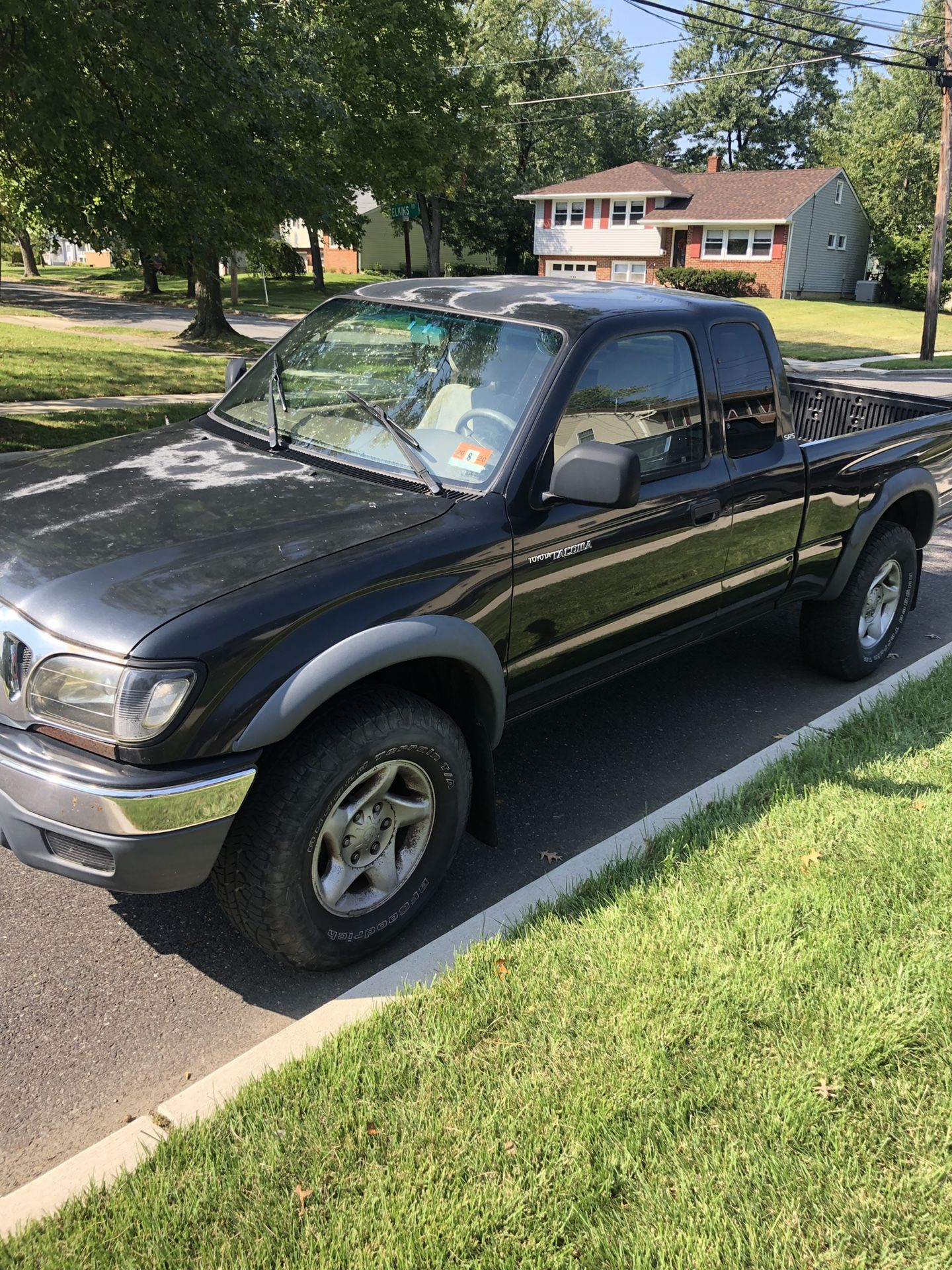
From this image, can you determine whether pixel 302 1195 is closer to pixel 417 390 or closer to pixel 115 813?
pixel 115 813

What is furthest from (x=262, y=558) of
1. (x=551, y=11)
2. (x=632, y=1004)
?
(x=551, y=11)

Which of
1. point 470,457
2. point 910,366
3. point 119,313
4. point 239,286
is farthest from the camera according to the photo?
point 239,286

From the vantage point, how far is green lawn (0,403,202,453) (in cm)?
995

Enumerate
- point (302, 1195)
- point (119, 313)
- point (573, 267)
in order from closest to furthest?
1. point (302, 1195)
2. point (119, 313)
3. point (573, 267)

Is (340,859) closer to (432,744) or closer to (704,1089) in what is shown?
(432,744)

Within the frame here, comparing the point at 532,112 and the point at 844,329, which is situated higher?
the point at 532,112

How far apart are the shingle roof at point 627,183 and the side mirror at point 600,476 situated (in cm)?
4868

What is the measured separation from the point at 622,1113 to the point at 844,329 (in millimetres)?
36045

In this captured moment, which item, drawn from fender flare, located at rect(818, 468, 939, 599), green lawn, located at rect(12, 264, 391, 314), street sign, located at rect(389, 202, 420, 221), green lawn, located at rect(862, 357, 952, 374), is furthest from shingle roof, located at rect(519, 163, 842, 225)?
fender flare, located at rect(818, 468, 939, 599)

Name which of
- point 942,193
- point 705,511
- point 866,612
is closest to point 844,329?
point 942,193

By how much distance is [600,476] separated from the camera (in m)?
3.21

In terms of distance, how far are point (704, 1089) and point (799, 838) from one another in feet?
4.40

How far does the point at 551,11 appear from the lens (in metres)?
49.4

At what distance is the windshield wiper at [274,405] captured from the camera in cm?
372
